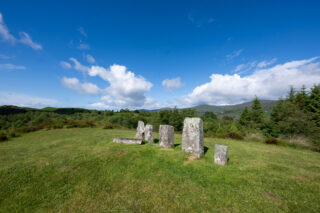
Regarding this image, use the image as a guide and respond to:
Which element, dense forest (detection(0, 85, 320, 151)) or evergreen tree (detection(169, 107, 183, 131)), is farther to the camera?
evergreen tree (detection(169, 107, 183, 131))

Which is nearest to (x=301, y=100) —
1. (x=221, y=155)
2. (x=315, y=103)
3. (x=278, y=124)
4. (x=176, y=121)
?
(x=315, y=103)

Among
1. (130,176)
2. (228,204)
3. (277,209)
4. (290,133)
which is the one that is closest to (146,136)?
(130,176)

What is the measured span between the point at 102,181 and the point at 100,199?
1102mm

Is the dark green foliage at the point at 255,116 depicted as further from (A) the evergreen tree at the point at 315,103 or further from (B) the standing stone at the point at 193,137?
(B) the standing stone at the point at 193,137

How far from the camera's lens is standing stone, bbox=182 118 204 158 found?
7835 millimetres

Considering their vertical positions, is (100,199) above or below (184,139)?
Answer: below

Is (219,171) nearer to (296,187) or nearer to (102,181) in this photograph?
(296,187)

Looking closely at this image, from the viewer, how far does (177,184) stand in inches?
196

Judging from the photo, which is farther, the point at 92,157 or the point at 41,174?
the point at 92,157

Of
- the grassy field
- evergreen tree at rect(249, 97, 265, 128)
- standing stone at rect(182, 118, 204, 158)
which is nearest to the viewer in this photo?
the grassy field

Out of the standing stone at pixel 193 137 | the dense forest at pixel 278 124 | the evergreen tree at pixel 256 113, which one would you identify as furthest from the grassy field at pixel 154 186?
the evergreen tree at pixel 256 113

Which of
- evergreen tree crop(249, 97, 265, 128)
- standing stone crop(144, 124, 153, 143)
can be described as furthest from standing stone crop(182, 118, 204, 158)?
evergreen tree crop(249, 97, 265, 128)

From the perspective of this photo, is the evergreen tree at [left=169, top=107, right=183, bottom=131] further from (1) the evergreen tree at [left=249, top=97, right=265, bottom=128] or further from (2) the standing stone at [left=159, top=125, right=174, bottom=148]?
(2) the standing stone at [left=159, top=125, right=174, bottom=148]

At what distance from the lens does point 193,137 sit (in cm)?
805
